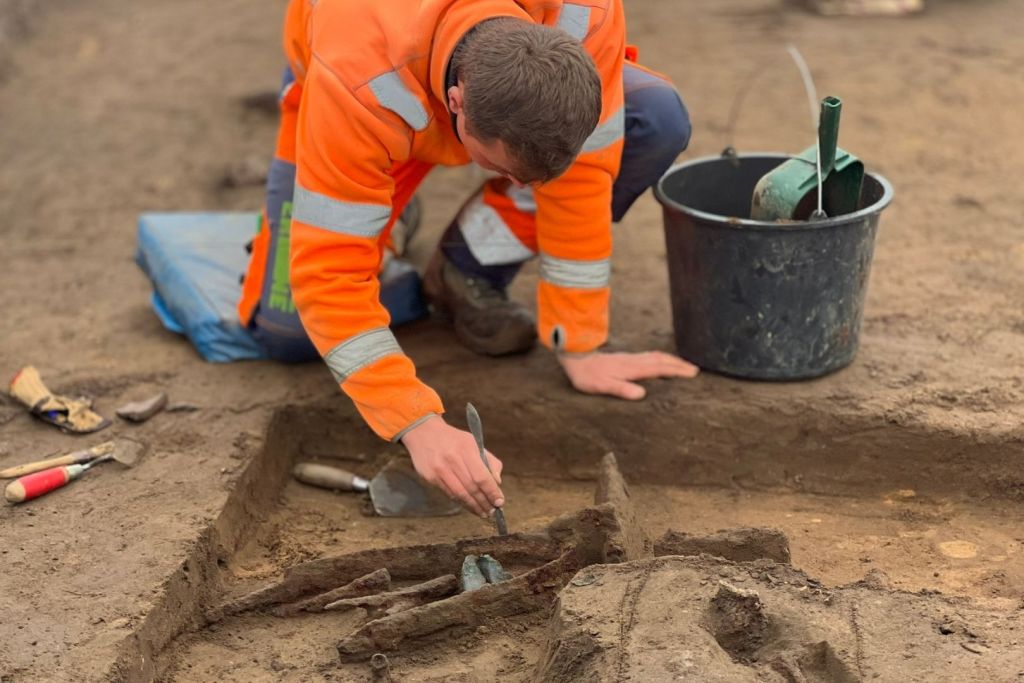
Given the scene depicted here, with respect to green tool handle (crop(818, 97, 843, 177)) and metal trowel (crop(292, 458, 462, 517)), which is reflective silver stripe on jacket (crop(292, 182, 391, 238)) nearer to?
metal trowel (crop(292, 458, 462, 517))

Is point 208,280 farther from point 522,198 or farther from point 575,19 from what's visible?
point 575,19

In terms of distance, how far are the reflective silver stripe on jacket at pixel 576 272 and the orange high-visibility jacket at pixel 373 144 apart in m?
0.22

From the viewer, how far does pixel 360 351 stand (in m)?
2.77

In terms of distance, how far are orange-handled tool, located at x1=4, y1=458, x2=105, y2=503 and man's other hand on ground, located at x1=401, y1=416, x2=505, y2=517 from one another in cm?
94

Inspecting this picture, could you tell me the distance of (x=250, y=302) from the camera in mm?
3582

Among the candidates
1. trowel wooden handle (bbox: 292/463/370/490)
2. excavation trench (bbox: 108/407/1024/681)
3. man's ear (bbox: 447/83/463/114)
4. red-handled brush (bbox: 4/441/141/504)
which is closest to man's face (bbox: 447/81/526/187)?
man's ear (bbox: 447/83/463/114)

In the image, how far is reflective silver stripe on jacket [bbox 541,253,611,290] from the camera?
319 centimetres

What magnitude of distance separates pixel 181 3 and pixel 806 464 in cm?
609

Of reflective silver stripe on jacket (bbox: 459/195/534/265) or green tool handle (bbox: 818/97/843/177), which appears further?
reflective silver stripe on jacket (bbox: 459/195/534/265)

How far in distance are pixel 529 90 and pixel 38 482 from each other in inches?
62.6

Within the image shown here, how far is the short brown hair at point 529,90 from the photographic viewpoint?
2322 mm

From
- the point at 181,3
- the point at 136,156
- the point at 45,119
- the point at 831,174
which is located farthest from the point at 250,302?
the point at 181,3

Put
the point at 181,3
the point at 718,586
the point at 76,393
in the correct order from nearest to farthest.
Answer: the point at 718,586, the point at 76,393, the point at 181,3

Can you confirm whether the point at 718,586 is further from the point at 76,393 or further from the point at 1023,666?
the point at 76,393
